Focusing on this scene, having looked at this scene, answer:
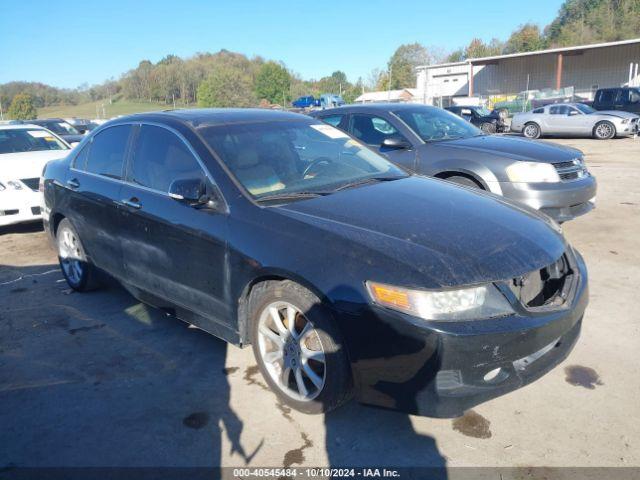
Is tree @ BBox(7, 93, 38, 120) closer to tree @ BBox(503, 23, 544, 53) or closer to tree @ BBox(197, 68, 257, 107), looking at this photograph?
tree @ BBox(197, 68, 257, 107)

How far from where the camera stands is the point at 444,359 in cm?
236

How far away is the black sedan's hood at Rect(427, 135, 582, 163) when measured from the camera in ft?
18.9

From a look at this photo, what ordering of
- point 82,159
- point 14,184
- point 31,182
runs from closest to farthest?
1. point 82,159
2. point 14,184
3. point 31,182

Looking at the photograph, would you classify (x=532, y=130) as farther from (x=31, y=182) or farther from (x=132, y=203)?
(x=132, y=203)

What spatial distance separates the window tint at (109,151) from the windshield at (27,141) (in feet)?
15.1

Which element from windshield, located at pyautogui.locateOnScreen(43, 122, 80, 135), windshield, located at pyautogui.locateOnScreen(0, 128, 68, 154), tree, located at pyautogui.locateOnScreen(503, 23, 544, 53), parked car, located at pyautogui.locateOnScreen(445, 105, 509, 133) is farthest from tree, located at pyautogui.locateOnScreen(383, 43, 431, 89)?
windshield, located at pyautogui.locateOnScreen(0, 128, 68, 154)

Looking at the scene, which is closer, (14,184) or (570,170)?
(570,170)

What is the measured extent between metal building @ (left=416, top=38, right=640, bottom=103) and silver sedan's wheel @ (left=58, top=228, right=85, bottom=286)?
4165 centimetres

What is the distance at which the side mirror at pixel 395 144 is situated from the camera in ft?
19.9

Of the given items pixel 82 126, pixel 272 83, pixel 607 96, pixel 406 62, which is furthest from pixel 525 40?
pixel 82 126

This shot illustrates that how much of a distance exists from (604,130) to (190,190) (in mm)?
20569

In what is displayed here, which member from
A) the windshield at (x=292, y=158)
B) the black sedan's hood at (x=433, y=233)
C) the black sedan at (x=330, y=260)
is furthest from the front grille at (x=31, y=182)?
the black sedan's hood at (x=433, y=233)

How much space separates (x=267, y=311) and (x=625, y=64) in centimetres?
5217

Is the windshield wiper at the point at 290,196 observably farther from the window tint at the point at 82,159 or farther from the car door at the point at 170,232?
the window tint at the point at 82,159
